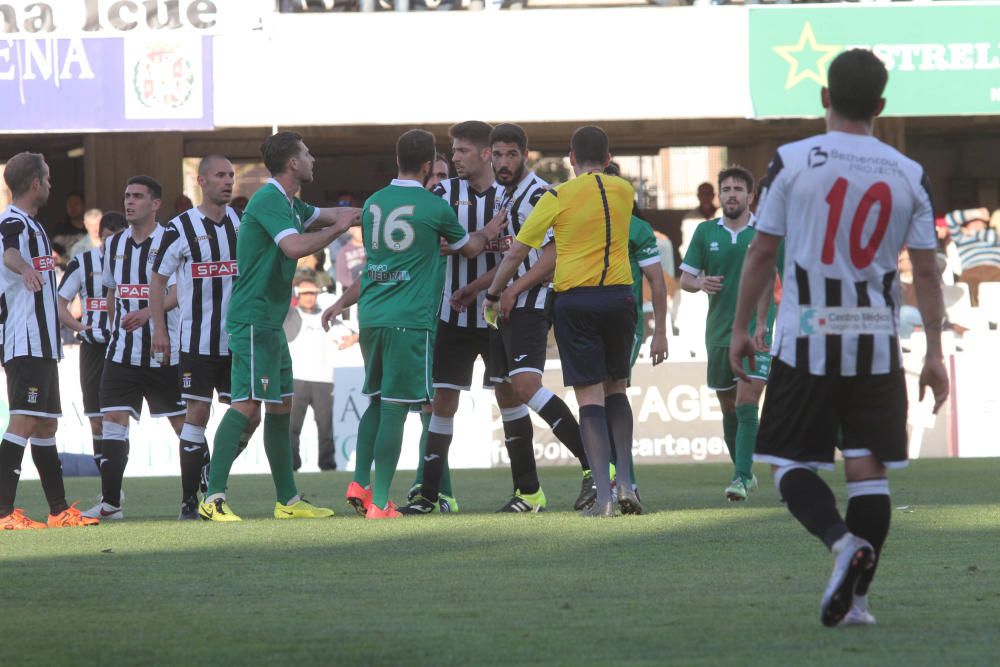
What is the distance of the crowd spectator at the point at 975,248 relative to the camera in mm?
19359

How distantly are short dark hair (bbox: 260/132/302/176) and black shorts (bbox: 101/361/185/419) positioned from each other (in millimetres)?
1766

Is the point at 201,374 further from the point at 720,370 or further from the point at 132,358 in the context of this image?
the point at 720,370

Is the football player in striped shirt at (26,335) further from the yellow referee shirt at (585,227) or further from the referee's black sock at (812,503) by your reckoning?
the referee's black sock at (812,503)

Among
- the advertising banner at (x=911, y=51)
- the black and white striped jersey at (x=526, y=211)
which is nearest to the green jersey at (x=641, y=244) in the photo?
the black and white striped jersey at (x=526, y=211)

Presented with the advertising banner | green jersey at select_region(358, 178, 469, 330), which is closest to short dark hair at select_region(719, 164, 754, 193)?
green jersey at select_region(358, 178, 469, 330)

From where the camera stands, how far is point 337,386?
16.8 meters

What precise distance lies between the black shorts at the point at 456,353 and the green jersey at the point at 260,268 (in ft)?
3.45

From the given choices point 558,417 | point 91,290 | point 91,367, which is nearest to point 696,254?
point 558,417

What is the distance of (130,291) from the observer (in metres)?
10.5

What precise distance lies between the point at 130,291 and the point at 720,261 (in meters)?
3.82

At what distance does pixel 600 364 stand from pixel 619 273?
490 millimetres

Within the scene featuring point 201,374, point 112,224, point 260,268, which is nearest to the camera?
point 260,268

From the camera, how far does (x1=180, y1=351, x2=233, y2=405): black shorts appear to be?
9539 millimetres

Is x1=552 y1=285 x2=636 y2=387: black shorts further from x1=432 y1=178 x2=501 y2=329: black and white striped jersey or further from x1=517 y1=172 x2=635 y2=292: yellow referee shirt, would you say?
x1=432 y1=178 x2=501 y2=329: black and white striped jersey
